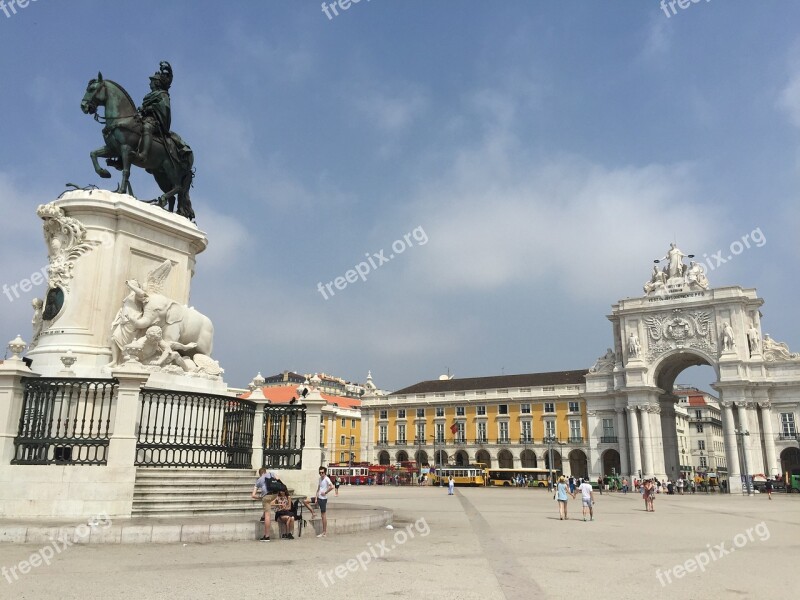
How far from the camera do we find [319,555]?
881 cm

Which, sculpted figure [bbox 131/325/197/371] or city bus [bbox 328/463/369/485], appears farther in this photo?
city bus [bbox 328/463/369/485]

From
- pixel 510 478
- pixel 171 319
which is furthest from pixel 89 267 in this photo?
pixel 510 478

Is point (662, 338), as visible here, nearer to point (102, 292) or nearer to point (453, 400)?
point (453, 400)

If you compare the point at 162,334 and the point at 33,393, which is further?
the point at 162,334

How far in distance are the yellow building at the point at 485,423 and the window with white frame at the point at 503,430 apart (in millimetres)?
117

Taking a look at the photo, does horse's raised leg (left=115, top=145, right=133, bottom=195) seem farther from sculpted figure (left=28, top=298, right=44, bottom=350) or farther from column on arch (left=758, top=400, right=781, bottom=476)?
column on arch (left=758, top=400, right=781, bottom=476)

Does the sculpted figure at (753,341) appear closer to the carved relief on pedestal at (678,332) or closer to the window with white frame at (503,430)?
the carved relief on pedestal at (678,332)

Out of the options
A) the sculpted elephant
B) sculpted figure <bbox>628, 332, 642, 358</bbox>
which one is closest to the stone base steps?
the sculpted elephant

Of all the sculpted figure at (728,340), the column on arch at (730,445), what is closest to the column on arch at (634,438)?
the column on arch at (730,445)

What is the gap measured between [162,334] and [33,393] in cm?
250

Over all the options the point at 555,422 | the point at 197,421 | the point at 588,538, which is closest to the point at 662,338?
the point at 555,422

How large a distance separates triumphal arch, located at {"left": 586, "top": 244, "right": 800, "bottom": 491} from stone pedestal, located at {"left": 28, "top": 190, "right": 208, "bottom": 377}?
51797 mm

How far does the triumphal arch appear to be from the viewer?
5509 cm

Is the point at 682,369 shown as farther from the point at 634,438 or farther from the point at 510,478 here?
the point at 510,478
